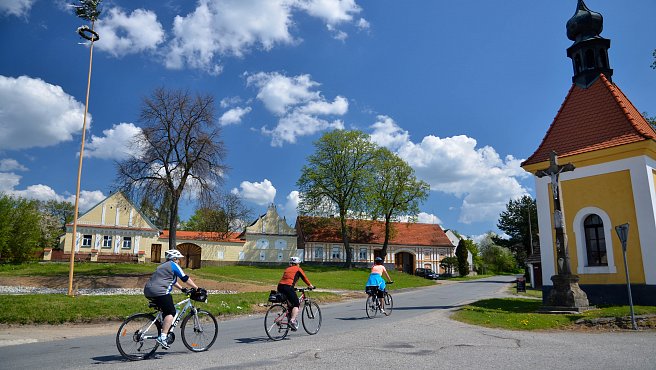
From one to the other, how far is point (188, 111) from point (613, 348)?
2963 centimetres

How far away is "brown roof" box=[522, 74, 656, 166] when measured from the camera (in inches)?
637

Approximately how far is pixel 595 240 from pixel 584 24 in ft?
31.6

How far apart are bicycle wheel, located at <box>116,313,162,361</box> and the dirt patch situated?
1838 cm

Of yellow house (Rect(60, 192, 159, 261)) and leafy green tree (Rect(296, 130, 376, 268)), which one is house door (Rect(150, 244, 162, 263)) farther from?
leafy green tree (Rect(296, 130, 376, 268))

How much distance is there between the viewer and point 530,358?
7410 millimetres

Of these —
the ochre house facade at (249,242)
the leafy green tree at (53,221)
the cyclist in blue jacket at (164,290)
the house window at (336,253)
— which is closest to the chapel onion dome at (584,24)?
the cyclist in blue jacket at (164,290)

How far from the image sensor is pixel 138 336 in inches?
288

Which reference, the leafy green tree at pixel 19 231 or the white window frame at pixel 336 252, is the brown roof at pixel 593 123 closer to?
the white window frame at pixel 336 252

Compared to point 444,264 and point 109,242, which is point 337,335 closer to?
point 109,242

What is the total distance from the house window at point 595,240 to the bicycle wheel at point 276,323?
41.6 feet

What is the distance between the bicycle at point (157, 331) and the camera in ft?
23.9

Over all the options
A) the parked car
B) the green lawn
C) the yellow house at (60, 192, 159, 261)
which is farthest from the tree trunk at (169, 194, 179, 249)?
the parked car

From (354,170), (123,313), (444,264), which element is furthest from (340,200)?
(123,313)

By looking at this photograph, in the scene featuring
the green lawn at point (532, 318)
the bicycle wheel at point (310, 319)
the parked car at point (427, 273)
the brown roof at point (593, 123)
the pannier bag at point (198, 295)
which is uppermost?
the brown roof at point (593, 123)
